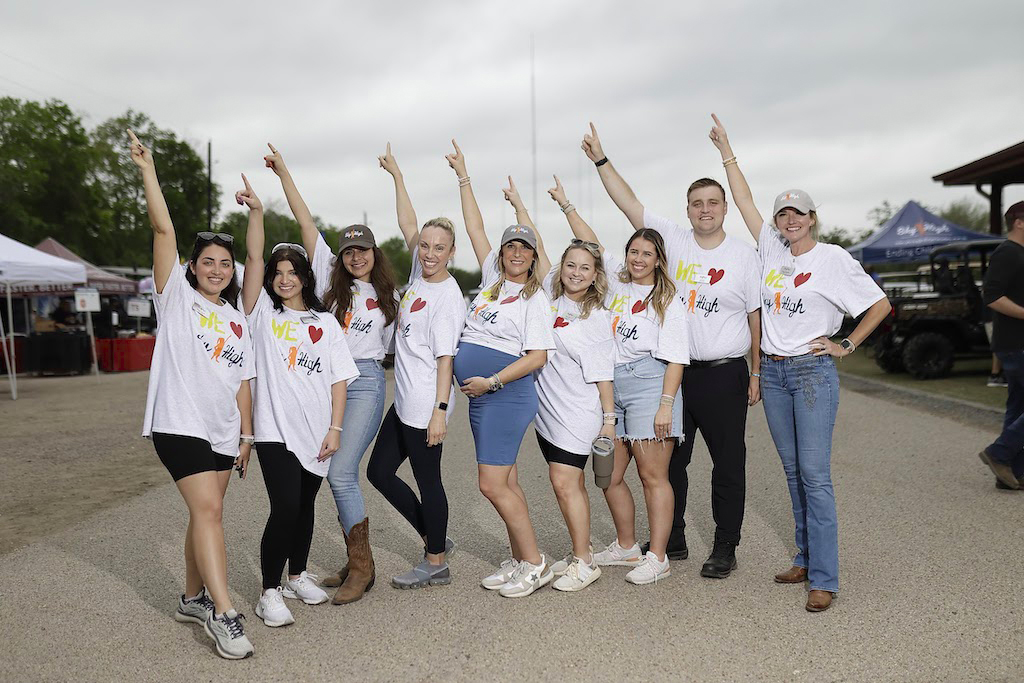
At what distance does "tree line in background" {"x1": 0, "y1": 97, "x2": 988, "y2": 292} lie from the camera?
1601 inches

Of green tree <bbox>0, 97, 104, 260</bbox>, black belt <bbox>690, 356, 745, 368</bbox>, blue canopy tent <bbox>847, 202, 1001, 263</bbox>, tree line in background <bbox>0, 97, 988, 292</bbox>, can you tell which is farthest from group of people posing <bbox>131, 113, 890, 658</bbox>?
green tree <bbox>0, 97, 104, 260</bbox>

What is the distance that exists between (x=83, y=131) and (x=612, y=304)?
48.7 meters

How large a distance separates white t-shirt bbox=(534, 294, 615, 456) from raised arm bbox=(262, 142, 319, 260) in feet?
4.66

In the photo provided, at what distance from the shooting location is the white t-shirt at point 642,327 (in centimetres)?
448

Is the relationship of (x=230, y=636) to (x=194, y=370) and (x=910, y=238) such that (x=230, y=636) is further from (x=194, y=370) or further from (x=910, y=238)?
(x=910, y=238)

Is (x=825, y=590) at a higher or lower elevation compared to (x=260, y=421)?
lower

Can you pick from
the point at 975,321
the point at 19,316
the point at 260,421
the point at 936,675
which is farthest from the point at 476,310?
the point at 19,316

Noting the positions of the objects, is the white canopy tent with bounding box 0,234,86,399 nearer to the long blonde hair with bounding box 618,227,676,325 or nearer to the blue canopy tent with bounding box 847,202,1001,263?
the long blonde hair with bounding box 618,227,676,325

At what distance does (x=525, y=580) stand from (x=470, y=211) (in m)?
2.12

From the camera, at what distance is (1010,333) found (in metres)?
6.54

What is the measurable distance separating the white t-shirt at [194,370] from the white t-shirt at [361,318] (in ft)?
2.29

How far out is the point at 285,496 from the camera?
408 cm

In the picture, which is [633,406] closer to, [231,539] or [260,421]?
[260,421]

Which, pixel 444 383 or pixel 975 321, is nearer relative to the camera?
pixel 444 383
